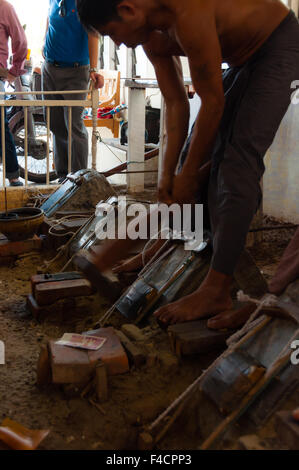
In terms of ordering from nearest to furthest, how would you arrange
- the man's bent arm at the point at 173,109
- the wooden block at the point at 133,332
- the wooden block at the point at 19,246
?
the wooden block at the point at 133,332 → the man's bent arm at the point at 173,109 → the wooden block at the point at 19,246

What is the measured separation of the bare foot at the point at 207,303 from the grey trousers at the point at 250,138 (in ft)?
0.20

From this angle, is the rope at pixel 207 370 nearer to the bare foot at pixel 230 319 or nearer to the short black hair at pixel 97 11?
the bare foot at pixel 230 319

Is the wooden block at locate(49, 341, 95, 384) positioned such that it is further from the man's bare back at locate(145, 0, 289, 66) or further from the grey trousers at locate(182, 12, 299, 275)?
the man's bare back at locate(145, 0, 289, 66)

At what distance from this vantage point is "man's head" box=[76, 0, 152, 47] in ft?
6.61

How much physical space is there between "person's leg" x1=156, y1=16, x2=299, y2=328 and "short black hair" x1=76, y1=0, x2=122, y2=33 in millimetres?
713

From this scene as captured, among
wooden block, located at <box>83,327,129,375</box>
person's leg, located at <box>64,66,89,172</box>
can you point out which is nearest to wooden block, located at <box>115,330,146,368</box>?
wooden block, located at <box>83,327,129,375</box>

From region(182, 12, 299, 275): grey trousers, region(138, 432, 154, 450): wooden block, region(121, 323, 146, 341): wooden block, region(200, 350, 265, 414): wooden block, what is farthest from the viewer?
region(121, 323, 146, 341): wooden block

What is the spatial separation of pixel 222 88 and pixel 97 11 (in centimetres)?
62

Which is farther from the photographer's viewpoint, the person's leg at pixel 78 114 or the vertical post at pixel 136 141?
the vertical post at pixel 136 141

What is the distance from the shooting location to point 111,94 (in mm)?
10383

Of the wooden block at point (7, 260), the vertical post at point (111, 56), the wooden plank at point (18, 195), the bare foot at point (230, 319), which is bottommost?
the wooden block at point (7, 260)

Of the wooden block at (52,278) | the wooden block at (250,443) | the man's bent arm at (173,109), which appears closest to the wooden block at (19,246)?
the wooden block at (52,278)

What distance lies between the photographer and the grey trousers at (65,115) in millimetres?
5227

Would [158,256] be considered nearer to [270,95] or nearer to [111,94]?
[270,95]
